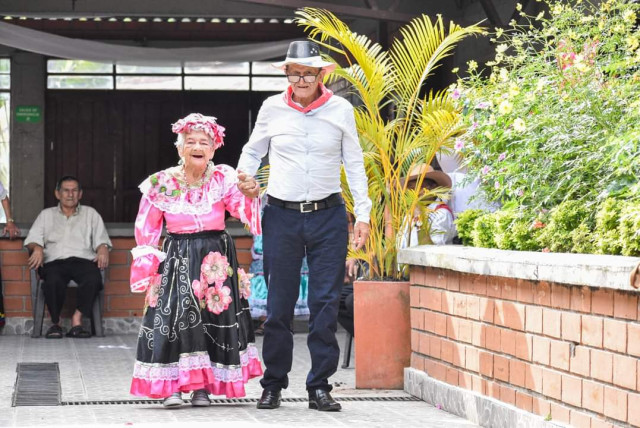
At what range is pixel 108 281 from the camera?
39.5 feet

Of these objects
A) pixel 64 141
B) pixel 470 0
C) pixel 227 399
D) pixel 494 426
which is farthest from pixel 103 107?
pixel 494 426

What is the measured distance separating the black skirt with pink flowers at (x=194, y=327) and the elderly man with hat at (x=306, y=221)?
8.5 inches

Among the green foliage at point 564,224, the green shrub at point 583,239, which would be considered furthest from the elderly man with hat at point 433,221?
the green shrub at point 583,239

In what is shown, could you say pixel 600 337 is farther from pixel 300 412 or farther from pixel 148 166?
pixel 148 166

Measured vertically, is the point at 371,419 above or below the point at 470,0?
below

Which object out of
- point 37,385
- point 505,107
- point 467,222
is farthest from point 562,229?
point 37,385

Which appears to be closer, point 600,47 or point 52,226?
point 600,47

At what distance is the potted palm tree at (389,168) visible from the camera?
7551mm

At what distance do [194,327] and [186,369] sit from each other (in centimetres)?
24

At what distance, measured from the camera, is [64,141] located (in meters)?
18.9

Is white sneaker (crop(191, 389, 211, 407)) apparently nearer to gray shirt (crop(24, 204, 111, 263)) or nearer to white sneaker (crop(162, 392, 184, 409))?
white sneaker (crop(162, 392, 184, 409))

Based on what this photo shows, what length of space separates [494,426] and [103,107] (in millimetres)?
13857

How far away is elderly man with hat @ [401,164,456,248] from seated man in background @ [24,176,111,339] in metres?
4.19


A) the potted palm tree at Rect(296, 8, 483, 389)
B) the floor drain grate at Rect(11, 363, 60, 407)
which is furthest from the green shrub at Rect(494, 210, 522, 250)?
the floor drain grate at Rect(11, 363, 60, 407)
